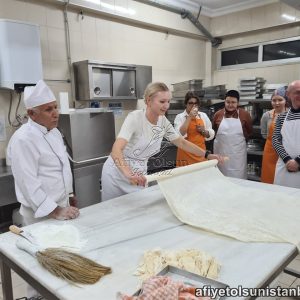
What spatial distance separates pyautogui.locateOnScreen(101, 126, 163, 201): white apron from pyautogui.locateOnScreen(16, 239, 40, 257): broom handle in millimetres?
924

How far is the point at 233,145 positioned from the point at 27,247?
276 centimetres

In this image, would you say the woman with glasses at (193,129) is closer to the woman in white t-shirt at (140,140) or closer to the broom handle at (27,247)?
the woman in white t-shirt at (140,140)

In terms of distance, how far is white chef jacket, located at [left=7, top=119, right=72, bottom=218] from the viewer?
57.8 inches

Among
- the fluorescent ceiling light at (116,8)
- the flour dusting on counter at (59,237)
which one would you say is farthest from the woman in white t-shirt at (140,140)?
the fluorescent ceiling light at (116,8)

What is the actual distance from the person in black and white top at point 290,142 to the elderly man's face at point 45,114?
186cm

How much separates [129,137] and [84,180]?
1591mm

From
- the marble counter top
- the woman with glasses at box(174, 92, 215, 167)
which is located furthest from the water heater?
the marble counter top

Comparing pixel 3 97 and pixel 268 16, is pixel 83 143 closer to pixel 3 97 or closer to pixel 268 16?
pixel 3 97

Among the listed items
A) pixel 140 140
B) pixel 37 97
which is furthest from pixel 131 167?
pixel 37 97

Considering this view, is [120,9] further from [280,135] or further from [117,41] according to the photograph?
[280,135]

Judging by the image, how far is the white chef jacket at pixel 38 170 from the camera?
57.8 inches

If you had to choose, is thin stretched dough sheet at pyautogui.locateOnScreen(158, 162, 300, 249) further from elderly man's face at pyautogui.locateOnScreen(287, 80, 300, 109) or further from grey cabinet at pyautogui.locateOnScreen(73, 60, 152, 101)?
grey cabinet at pyautogui.locateOnScreen(73, 60, 152, 101)

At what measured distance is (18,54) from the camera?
2.77 meters

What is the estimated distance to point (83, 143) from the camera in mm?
3205
